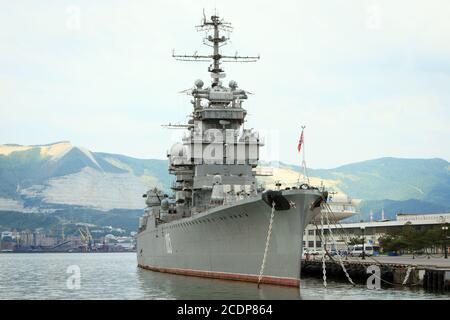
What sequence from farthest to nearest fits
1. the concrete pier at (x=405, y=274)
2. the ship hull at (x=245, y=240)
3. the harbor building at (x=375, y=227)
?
1. the harbor building at (x=375, y=227)
2. the concrete pier at (x=405, y=274)
3. the ship hull at (x=245, y=240)

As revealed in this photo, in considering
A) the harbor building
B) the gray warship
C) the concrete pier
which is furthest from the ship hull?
the harbor building

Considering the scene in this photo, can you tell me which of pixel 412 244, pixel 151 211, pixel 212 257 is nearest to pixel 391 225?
pixel 412 244

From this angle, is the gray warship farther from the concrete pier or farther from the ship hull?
the concrete pier

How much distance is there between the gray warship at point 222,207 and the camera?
27406 mm

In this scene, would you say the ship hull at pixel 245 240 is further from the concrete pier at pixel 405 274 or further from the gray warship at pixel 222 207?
the concrete pier at pixel 405 274

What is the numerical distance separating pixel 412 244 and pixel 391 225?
27.2 metres

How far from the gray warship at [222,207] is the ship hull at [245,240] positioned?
4cm

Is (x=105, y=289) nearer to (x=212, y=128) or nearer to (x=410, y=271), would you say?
(x=212, y=128)

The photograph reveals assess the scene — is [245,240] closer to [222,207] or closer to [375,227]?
[222,207]

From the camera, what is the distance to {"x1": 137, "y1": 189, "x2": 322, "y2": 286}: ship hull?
27094 millimetres

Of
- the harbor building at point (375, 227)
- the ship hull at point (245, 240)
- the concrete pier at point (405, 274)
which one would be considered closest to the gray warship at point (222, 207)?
the ship hull at point (245, 240)

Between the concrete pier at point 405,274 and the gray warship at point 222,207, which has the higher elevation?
the gray warship at point 222,207

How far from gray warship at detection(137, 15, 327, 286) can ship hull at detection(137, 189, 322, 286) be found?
0.04 m

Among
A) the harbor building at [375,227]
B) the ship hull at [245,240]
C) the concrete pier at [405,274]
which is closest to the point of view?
the ship hull at [245,240]
